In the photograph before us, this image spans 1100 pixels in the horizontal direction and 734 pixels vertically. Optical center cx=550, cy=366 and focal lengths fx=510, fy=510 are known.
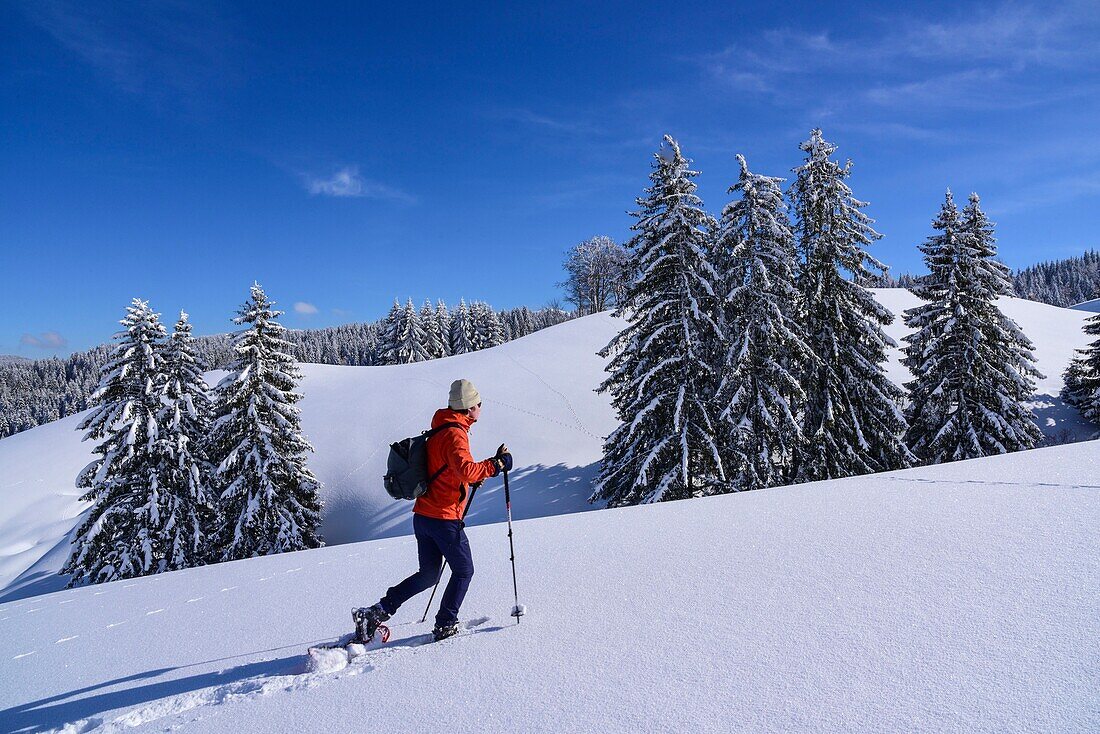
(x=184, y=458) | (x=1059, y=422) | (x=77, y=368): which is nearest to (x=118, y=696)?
(x=184, y=458)

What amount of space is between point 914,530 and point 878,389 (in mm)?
14357

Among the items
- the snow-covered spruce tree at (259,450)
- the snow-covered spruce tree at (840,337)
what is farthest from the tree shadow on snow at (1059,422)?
the snow-covered spruce tree at (259,450)

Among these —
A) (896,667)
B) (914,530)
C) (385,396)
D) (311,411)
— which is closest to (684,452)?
(914,530)

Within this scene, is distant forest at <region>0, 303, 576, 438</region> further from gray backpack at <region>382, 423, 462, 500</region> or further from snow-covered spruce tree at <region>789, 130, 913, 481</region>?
gray backpack at <region>382, 423, 462, 500</region>

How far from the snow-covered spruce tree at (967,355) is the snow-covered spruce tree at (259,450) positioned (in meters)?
23.8

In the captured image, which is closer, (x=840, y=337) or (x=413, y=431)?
(x=840, y=337)

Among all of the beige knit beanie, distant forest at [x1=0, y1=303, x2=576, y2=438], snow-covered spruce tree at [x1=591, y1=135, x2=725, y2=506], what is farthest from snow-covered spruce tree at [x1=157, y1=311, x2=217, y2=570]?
distant forest at [x1=0, y1=303, x2=576, y2=438]

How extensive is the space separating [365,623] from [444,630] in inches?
25.9

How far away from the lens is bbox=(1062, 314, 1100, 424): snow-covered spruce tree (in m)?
24.3

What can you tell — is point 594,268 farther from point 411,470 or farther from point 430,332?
point 411,470

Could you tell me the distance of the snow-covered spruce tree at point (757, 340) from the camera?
1619 centimetres

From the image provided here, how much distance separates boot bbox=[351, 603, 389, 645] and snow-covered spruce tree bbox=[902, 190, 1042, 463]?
21.0 meters

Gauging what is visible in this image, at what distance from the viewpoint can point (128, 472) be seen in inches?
707

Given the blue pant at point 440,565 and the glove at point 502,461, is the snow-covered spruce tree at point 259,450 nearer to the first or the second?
the blue pant at point 440,565
